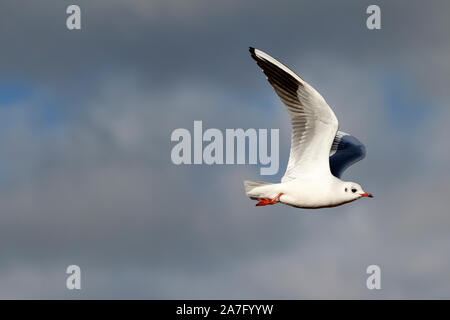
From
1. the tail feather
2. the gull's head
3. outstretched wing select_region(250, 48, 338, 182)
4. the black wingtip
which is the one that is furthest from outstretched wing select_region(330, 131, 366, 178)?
the black wingtip

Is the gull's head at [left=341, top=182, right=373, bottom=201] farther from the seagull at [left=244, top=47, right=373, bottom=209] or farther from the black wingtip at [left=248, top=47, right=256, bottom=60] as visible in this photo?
the black wingtip at [left=248, top=47, right=256, bottom=60]

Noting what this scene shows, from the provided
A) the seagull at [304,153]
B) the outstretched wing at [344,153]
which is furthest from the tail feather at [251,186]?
the outstretched wing at [344,153]

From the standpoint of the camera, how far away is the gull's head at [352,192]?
21750 millimetres

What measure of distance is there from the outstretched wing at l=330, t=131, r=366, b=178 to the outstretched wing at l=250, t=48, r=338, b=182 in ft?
8.02

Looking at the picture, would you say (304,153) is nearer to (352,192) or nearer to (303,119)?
(303,119)

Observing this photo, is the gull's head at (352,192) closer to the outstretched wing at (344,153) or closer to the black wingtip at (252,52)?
the outstretched wing at (344,153)

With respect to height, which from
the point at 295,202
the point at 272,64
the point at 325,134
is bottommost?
the point at 295,202

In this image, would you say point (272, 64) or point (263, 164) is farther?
point (263, 164)

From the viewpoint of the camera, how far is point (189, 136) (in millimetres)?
25562

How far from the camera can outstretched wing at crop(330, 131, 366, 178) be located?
24500mm

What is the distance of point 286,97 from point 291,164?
182 centimetres

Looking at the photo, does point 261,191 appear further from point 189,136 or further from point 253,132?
point 189,136

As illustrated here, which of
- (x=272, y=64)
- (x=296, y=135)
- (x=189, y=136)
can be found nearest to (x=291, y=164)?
(x=296, y=135)

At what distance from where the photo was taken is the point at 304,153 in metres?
21.8
